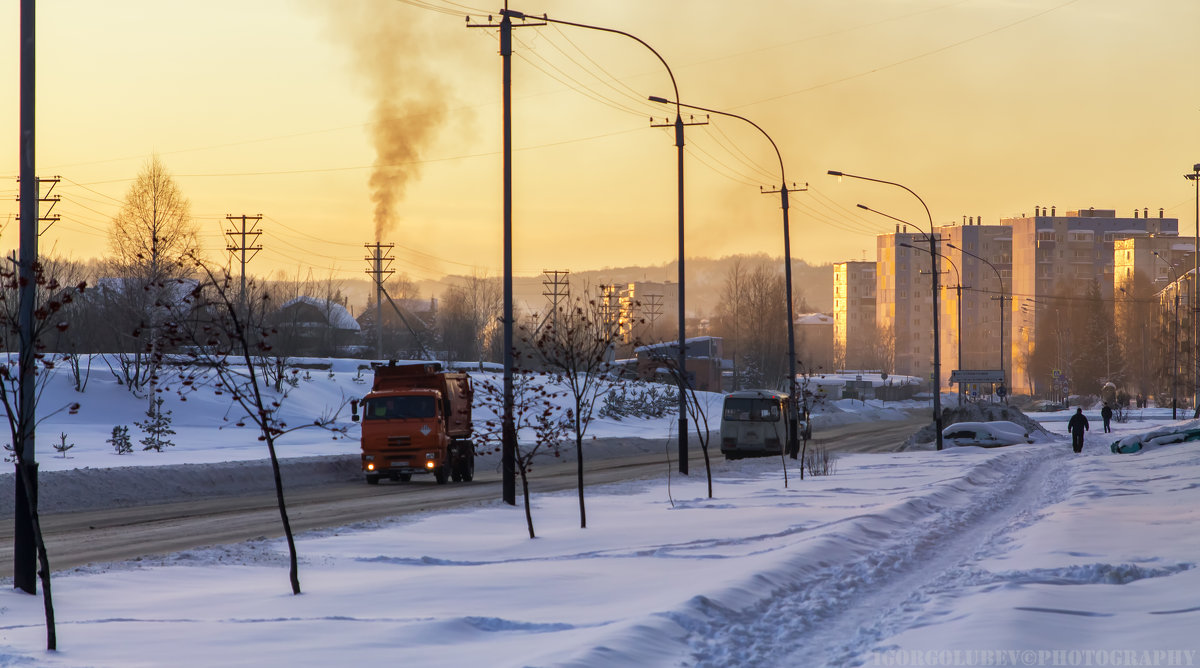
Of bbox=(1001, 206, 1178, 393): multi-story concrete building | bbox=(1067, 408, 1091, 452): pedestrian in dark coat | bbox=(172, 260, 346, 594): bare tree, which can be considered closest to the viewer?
bbox=(172, 260, 346, 594): bare tree

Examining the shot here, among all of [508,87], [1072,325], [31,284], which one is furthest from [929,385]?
[31,284]

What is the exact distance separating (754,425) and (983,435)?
1150 centimetres

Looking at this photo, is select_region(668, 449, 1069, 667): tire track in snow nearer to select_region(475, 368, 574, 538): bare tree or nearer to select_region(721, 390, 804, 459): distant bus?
select_region(475, 368, 574, 538): bare tree

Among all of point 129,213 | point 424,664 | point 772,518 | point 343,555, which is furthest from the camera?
point 129,213

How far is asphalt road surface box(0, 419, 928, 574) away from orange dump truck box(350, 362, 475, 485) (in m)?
0.58

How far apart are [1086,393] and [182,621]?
13753cm

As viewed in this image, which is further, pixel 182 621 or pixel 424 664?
pixel 182 621

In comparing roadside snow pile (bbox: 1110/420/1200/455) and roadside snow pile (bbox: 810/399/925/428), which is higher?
roadside snow pile (bbox: 1110/420/1200/455)

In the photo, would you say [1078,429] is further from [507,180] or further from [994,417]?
[507,180]

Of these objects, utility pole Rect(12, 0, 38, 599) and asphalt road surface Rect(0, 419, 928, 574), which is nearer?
utility pole Rect(12, 0, 38, 599)

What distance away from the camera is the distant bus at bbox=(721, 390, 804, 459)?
45750 millimetres

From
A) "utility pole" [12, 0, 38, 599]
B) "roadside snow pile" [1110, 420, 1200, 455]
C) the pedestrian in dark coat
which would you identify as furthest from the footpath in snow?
"roadside snow pile" [1110, 420, 1200, 455]

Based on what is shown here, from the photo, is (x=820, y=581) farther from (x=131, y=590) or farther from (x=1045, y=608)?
(x=131, y=590)

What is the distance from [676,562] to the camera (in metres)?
13.7
